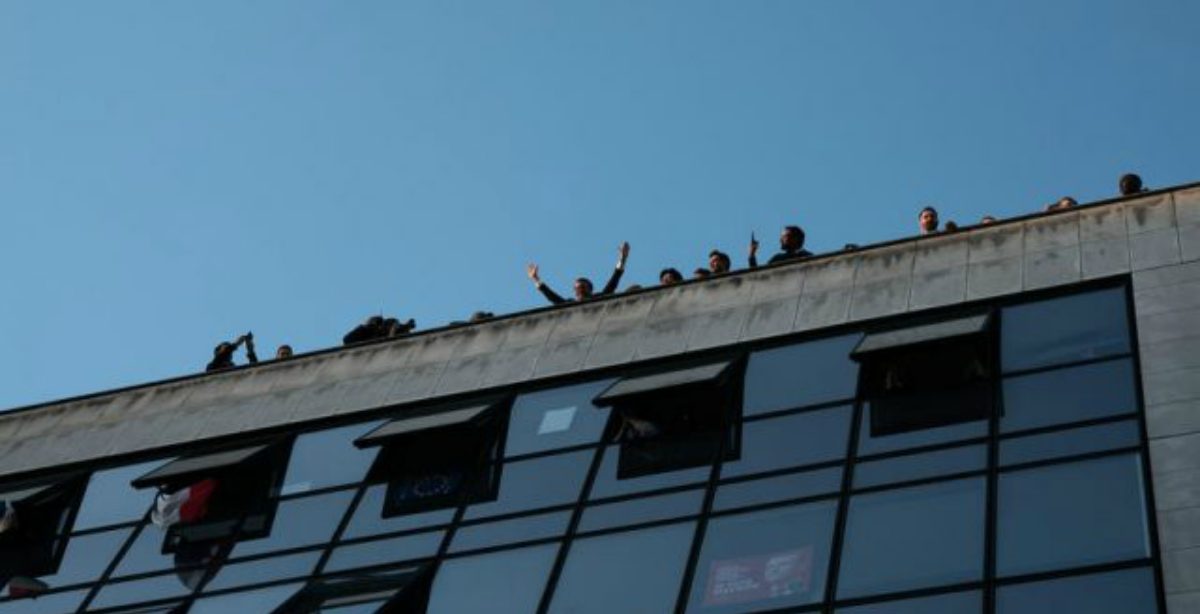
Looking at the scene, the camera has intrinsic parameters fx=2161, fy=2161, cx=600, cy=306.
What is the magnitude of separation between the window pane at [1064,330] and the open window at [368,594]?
752 cm

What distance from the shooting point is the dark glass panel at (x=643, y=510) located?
25359 millimetres

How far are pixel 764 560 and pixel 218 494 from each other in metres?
9.56

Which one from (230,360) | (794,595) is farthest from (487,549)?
(230,360)

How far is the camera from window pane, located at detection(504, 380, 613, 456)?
28156mm

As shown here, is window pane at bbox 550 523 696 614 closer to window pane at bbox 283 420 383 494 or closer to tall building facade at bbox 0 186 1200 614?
tall building facade at bbox 0 186 1200 614

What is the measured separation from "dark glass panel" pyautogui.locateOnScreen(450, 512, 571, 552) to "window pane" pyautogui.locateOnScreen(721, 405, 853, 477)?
2.12 m

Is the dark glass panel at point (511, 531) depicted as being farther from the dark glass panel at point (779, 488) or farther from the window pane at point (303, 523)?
the window pane at point (303, 523)

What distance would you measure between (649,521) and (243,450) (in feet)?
26.5

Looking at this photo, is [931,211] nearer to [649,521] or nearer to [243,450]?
[649,521]

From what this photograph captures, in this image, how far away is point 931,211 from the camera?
99.1ft

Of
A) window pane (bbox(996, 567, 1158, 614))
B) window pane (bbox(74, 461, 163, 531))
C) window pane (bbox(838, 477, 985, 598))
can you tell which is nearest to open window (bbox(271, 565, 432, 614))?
window pane (bbox(74, 461, 163, 531))

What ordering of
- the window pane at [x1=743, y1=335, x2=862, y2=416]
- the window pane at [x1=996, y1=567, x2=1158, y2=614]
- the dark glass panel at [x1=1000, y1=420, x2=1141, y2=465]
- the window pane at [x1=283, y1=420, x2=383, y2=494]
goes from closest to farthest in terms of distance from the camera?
the window pane at [x1=996, y1=567, x2=1158, y2=614], the dark glass panel at [x1=1000, y1=420, x2=1141, y2=465], the window pane at [x1=743, y1=335, x2=862, y2=416], the window pane at [x1=283, y1=420, x2=383, y2=494]

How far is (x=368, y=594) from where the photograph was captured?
25922mm

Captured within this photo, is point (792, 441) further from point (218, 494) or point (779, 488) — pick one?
point (218, 494)
